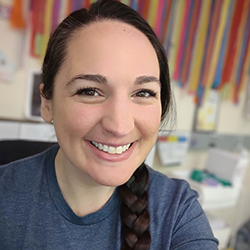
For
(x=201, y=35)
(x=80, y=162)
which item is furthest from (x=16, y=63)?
(x=201, y=35)

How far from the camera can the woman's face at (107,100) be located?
0.55 meters

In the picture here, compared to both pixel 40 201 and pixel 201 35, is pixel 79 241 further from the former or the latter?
pixel 201 35

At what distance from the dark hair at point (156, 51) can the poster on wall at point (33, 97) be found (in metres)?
0.57

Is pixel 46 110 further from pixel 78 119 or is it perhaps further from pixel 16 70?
pixel 16 70

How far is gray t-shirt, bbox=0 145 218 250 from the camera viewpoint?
640mm

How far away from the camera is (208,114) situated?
1822 mm

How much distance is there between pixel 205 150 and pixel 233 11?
0.94 metres

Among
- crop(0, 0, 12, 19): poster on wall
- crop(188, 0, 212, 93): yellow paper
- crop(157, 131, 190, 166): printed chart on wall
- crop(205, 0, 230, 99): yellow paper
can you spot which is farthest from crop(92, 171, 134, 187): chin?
crop(205, 0, 230, 99): yellow paper

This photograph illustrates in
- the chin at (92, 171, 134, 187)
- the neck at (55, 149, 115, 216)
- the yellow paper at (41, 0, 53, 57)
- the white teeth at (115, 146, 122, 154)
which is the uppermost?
the yellow paper at (41, 0, 53, 57)

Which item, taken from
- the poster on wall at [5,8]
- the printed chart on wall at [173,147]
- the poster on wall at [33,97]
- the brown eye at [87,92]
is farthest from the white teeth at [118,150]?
the printed chart on wall at [173,147]

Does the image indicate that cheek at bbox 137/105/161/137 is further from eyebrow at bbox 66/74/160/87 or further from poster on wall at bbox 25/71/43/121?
poster on wall at bbox 25/71/43/121

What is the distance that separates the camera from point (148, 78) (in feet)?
1.94

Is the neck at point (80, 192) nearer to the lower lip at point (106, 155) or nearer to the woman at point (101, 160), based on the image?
the woman at point (101, 160)

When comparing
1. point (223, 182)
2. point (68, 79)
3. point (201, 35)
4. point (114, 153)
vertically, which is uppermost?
point (201, 35)
